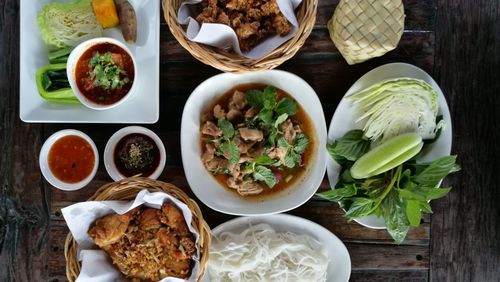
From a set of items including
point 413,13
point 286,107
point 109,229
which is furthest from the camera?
point 413,13

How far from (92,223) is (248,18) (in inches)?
45.0

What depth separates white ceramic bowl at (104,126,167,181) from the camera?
239 cm

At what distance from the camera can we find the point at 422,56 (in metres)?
2.51

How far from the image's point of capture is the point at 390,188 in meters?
2.30

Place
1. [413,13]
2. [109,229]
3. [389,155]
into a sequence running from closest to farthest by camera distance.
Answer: [109,229] < [389,155] < [413,13]

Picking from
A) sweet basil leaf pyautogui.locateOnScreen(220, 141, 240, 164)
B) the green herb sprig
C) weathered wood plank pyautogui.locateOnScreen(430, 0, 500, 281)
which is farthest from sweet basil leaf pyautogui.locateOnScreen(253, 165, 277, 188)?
weathered wood plank pyautogui.locateOnScreen(430, 0, 500, 281)

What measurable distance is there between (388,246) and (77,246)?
59.4 inches

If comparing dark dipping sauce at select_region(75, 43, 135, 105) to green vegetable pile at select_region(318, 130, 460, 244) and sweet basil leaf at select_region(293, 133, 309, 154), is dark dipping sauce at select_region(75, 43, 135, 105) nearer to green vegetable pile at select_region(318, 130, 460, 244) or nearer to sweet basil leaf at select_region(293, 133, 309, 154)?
sweet basil leaf at select_region(293, 133, 309, 154)

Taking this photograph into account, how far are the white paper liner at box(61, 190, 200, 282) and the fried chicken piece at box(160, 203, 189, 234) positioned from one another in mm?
24

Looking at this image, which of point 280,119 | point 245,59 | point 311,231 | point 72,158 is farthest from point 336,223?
point 72,158

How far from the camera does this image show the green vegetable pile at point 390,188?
2230 mm

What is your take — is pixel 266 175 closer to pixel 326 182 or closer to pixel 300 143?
pixel 300 143

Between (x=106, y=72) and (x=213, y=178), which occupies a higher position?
(x=106, y=72)

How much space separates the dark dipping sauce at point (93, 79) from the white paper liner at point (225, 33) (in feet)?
1.06
